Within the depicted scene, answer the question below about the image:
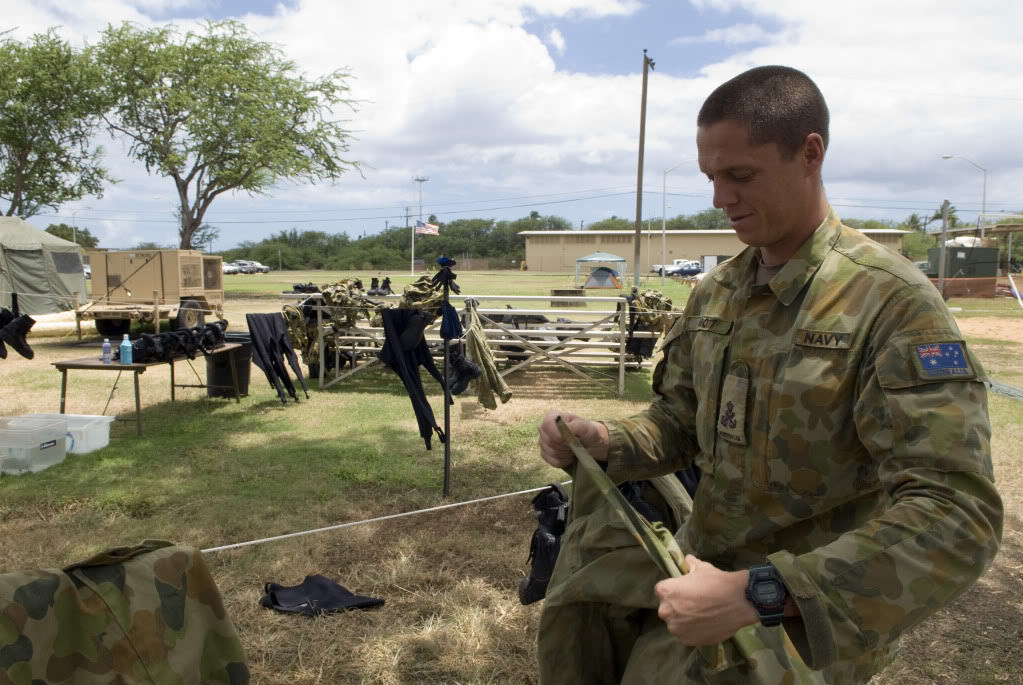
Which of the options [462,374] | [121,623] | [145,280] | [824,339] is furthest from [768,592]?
[145,280]

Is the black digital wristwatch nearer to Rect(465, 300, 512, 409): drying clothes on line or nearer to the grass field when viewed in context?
the grass field

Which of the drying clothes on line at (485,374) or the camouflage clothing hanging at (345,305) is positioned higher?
the camouflage clothing hanging at (345,305)

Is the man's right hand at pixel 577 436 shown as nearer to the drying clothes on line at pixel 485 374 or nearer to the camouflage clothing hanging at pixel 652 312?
the drying clothes on line at pixel 485 374

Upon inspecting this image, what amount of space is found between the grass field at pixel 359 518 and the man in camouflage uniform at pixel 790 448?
2142 millimetres

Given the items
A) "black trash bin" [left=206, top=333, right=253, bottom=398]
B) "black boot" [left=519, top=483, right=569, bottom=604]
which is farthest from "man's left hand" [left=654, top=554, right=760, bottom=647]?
"black trash bin" [left=206, top=333, right=253, bottom=398]

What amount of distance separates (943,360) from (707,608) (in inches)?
24.1

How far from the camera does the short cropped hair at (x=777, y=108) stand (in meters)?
1.62

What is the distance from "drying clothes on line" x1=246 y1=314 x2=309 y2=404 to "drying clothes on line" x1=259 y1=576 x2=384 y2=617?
5286mm

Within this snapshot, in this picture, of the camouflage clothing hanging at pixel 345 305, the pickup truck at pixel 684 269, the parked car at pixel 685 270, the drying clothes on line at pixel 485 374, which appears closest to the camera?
the drying clothes on line at pixel 485 374

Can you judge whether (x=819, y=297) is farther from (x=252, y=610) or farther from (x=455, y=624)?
(x=252, y=610)

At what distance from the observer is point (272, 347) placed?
977cm

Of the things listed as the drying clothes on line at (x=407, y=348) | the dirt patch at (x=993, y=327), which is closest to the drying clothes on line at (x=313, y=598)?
the drying clothes on line at (x=407, y=348)

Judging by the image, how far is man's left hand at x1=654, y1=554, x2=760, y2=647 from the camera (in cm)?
129

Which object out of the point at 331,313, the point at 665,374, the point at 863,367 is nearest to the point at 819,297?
the point at 863,367
